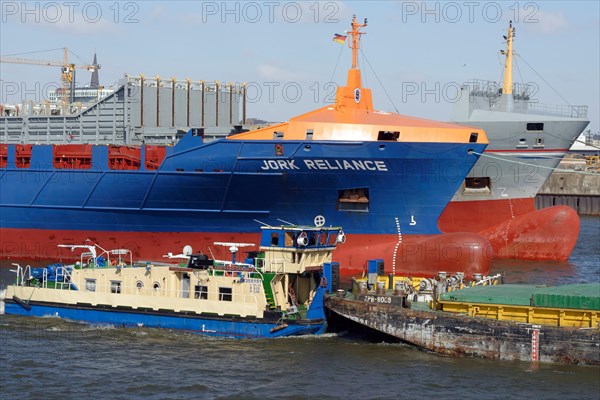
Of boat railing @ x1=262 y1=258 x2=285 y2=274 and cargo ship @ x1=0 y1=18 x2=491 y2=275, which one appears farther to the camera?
cargo ship @ x1=0 y1=18 x2=491 y2=275

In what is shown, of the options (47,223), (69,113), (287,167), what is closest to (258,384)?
(287,167)

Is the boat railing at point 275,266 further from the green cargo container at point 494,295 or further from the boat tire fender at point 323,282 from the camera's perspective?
the green cargo container at point 494,295

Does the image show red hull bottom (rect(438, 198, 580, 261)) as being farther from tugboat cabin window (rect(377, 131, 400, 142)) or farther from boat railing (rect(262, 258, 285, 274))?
boat railing (rect(262, 258, 285, 274))

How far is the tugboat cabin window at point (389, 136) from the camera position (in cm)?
3547

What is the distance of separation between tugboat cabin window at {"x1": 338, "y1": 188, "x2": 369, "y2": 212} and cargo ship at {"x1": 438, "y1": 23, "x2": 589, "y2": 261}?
806 cm

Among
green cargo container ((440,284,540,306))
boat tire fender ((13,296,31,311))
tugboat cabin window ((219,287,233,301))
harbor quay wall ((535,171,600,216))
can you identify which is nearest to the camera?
green cargo container ((440,284,540,306))

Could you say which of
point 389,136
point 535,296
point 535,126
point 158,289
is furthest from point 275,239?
point 535,126

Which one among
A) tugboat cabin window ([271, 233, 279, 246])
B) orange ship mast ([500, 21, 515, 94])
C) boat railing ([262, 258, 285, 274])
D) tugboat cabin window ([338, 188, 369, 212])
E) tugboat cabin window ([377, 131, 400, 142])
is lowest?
boat railing ([262, 258, 285, 274])

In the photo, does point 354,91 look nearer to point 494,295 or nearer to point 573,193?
point 494,295

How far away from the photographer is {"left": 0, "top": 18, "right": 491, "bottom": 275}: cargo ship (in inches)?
1378

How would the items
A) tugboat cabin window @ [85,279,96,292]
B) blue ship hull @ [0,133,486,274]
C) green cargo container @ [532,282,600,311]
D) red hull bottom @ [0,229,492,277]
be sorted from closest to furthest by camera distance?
green cargo container @ [532,282,600,311] → tugboat cabin window @ [85,279,96,292] → red hull bottom @ [0,229,492,277] → blue ship hull @ [0,133,486,274]

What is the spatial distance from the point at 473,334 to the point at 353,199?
13.1 m

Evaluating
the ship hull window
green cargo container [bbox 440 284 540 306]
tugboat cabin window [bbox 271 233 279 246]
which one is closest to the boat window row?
tugboat cabin window [bbox 271 233 279 246]

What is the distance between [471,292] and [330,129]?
12202mm
